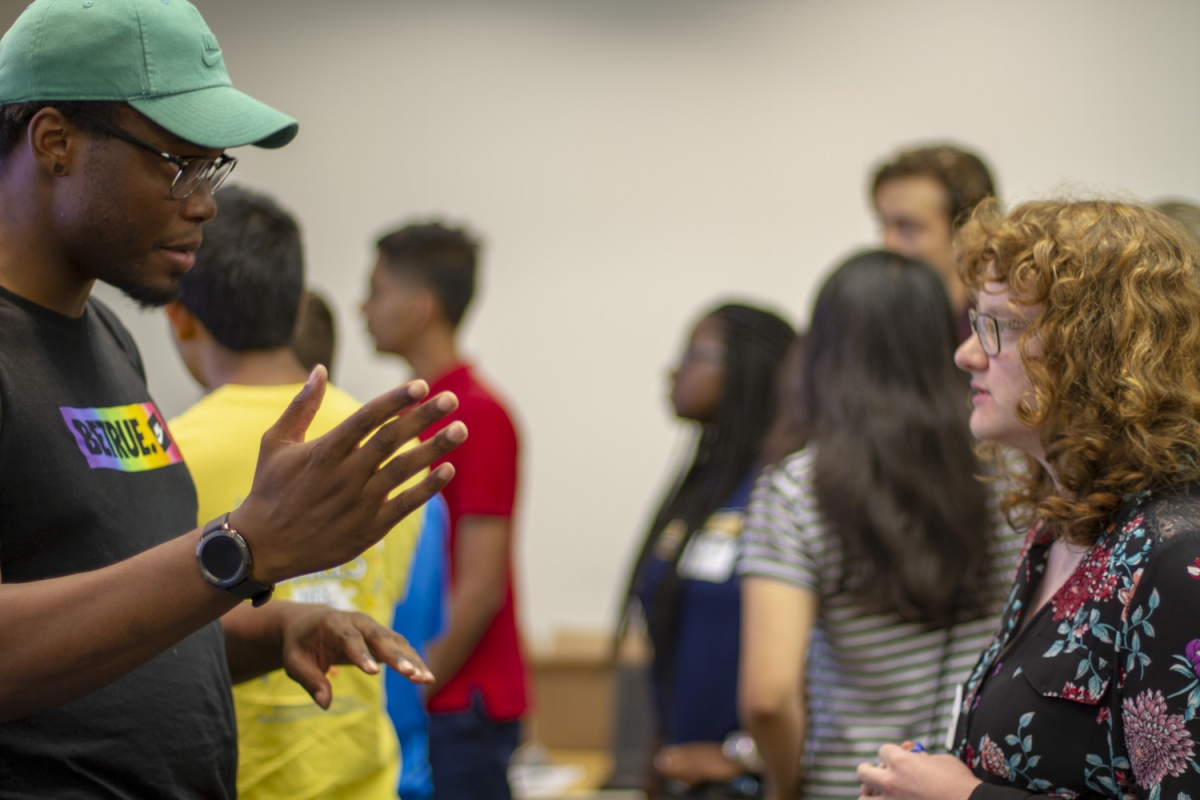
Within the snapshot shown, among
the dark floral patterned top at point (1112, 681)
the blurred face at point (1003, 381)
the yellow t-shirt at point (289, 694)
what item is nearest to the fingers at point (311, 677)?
the yellow t-shirt at point (289, 694)

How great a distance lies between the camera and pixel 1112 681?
0.98 m

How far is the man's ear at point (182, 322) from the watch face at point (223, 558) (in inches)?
33.9

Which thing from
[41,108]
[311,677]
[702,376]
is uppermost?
[41,108]

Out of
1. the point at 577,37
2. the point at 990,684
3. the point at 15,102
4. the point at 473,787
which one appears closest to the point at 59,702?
the point at 15,102

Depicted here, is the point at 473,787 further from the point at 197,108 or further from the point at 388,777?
the point at 197,108

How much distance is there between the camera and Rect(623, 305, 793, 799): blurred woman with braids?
2.08 metres

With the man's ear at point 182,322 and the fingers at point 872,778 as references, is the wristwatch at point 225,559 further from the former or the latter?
the man's ear at point 182,322

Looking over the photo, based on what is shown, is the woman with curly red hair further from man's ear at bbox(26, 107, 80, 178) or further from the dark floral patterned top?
man's ear at bbox(26, 107, 80, 178)

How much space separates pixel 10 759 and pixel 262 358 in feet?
2.54

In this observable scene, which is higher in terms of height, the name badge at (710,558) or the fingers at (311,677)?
the fingers at (311,677)

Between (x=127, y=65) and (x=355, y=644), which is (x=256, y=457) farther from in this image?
(x=127, y=65)

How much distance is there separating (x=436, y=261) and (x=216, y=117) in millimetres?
1663

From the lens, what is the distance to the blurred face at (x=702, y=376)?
2570mm

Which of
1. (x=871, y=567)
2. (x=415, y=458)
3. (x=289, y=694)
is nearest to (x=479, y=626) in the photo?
(x=289, y=694)
